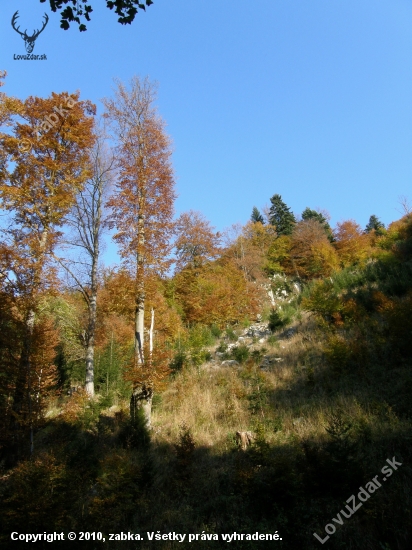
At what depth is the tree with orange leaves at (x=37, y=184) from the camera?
29.1ft

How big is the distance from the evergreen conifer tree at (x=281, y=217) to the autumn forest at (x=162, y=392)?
2450cm

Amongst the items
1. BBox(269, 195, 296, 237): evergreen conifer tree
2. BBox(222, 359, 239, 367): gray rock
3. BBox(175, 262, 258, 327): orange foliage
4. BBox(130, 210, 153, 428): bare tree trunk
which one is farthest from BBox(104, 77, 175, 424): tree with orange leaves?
BBox(269, 195, 296, 237): evergreen conifer tree

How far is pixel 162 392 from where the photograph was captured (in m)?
11.7

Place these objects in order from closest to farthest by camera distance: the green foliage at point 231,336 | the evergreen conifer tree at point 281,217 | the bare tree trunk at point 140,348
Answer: the bare tree trunk at point 140,348 → the green foliage at point 231,336 → the evergreen conifer tree at point 281,217

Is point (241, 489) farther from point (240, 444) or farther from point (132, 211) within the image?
point (132, 211)

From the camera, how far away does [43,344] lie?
8.65m

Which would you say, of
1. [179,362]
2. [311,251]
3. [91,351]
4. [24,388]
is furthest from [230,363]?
[311,251]

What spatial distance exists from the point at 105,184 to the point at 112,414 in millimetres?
10575

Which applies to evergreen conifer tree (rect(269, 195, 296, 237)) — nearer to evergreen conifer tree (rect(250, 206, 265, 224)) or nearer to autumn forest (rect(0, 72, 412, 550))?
evergreen conifer tree (rect(250, 206, 265, 224))

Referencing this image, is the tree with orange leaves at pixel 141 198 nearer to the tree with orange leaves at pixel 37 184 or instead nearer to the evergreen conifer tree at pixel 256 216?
the tree with orange leaves at pixel 37 184

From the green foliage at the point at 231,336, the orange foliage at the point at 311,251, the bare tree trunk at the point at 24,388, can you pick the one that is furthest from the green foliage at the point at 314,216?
the bare tree trunk at the point at 24,388

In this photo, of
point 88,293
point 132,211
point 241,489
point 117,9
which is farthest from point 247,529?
point 88,293

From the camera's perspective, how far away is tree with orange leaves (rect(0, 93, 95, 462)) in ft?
29.1

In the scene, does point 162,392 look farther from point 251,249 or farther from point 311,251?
point 311,251
